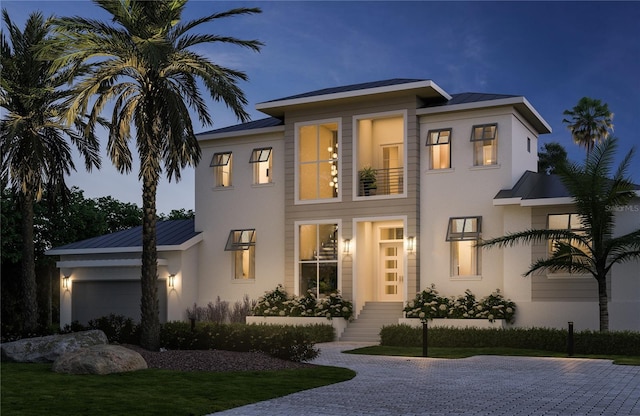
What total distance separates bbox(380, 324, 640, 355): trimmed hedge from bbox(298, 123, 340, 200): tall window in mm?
6466

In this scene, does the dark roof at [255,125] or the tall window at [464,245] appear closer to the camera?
the tall window at [464,245]

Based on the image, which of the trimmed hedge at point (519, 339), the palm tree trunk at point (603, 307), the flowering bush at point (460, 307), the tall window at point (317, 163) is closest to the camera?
the trimmed hedge at point (519, 339)

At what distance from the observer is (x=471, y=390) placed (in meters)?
13.0

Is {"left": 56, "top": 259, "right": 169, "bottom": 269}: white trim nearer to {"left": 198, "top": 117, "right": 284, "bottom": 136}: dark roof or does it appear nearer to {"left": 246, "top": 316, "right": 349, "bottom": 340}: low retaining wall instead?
{"left": 246, "top": 316, "right": 349, "bottom": 340}: low retaining wall

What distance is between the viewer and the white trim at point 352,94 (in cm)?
2466

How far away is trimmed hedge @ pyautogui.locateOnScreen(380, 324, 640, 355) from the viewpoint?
1956 cm

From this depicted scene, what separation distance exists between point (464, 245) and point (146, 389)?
564 inches

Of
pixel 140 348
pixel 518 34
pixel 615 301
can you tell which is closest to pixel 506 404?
pixel 140 348

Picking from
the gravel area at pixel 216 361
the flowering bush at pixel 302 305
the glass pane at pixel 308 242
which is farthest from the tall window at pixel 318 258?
the gravel area at pixel 216 361

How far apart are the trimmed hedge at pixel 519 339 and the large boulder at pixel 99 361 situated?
910 cm

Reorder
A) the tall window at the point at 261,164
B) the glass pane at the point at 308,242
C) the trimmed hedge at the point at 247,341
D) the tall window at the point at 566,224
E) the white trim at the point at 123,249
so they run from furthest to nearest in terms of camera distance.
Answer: the tall window at the point at 261,164, the white trim at the point at 123,249, the glass pane at the point at 308,242, the tall window at the point at 566,224, the trimmed hedge at the point at 247,341

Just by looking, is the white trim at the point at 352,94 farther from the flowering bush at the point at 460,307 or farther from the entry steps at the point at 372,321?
the entry steps at the point at 372,321

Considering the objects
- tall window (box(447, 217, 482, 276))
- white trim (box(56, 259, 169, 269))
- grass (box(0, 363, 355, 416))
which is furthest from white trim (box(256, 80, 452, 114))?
grass (box(0, 363, 355, 416))

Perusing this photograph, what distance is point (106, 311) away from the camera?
98.3ft
